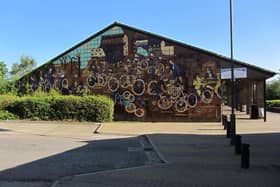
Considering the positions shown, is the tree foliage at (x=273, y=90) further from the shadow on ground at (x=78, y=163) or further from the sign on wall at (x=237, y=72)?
the shadow on ground at (x=78, y=163)

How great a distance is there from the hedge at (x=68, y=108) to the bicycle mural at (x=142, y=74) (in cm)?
232

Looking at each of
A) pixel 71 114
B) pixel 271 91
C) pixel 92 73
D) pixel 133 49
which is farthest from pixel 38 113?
pixel 271 91

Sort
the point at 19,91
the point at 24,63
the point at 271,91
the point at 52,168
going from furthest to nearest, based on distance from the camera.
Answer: the point at 24,63 → the point at 271,91 → the point at 19,91 → the point at 52,168

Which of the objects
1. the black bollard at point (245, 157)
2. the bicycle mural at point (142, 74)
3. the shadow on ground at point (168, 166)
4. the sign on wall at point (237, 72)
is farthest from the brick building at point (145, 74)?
the black bollard at point (245, 157)

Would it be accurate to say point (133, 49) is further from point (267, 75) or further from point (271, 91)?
point (271, 91)

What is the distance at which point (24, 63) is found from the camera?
76.8 m

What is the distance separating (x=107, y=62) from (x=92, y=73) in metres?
1.51

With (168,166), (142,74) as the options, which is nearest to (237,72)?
(142,74)

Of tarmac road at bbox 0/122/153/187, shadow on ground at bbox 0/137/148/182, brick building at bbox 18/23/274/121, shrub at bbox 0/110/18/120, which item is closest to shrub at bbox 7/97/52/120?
shrub at bbox 0/110/18/120

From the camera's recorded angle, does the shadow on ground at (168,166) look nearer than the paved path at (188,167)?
No

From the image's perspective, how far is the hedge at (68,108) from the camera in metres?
27.7

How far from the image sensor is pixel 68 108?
91.7ft

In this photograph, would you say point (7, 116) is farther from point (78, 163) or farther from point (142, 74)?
point (78, 163)

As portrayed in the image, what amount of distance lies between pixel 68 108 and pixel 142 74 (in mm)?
6016
